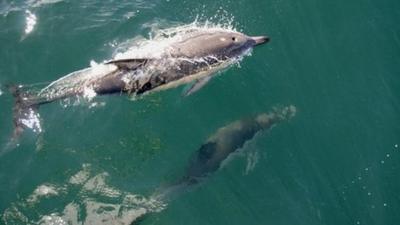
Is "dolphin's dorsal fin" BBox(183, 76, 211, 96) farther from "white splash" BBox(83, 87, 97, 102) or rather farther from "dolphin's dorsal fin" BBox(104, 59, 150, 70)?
"white splash" BBox(83, 87, 97, 102)

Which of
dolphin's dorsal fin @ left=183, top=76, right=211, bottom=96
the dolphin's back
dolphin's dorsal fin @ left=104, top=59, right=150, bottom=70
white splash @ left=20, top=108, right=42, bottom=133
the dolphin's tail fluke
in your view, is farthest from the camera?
dolphin's dorsal fin @ left=183, top=76, right=211, bottom=96

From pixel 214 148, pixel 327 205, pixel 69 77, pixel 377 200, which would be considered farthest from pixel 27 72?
pixel 377 200

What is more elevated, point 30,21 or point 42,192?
point 30,21

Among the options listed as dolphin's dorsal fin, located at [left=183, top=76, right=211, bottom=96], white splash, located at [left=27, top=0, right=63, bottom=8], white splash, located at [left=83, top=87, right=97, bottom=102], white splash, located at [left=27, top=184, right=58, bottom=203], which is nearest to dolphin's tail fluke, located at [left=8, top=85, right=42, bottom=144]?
white splash, located at [left=83, top=87, right=97, bottom=102]

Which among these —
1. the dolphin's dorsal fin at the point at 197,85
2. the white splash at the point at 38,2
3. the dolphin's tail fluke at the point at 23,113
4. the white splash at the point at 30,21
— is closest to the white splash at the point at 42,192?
the dolphin's tail fluke at the point at 23,113

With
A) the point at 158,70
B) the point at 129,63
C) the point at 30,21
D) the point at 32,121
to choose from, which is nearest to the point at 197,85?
the point at 158,70

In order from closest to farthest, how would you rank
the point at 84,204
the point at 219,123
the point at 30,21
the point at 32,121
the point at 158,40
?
the point at 84,204 < the point at 32,121 < the point at 158,40 < the point at 219,123 < the point at 30,21

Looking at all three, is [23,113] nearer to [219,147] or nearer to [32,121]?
[32,121]
